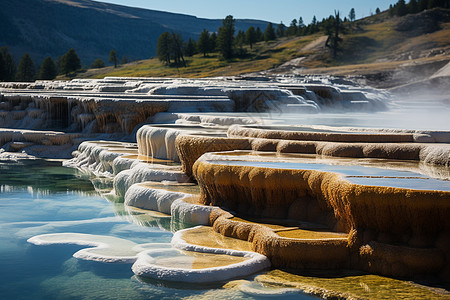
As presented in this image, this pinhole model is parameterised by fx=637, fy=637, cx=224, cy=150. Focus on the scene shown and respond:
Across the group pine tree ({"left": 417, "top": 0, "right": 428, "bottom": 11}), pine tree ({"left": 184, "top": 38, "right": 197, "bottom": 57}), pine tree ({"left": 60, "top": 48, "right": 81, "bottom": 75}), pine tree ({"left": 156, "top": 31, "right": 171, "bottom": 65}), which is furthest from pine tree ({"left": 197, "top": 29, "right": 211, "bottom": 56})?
pine tree ({"left": 417, "top": 0, "right": 428, "bottom": 11})

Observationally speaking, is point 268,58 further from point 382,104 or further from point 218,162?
point 218,162

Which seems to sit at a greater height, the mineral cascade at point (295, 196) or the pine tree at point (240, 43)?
the pine tree at point (240, 43)

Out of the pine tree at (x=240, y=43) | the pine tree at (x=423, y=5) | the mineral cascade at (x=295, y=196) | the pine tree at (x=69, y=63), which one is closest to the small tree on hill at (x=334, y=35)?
the pine tree at (x=240, y=43)

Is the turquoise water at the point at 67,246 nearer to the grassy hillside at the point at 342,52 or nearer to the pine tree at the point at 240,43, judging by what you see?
the grassy hillside at the point at 342,52

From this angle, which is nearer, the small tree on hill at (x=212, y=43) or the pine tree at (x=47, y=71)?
the pine tree at (x=47, y=71)

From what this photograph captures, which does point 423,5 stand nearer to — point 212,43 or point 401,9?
point 401,9

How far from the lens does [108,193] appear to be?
1305 cm

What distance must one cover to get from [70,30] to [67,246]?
560 feet

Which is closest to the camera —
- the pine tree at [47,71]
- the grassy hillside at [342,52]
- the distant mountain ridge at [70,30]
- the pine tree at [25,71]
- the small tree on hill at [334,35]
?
the grassy hillside at [342,52]

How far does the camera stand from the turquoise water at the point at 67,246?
267 inches

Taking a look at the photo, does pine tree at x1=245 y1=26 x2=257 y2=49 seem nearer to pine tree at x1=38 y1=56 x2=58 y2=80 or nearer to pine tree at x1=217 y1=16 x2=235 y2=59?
pine tree at x1=217 y1=16 x2=235 y2=59

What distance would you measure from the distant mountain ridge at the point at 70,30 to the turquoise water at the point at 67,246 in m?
129

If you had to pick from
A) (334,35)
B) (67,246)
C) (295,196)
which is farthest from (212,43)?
(295,196)

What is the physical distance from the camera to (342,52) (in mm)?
56719
